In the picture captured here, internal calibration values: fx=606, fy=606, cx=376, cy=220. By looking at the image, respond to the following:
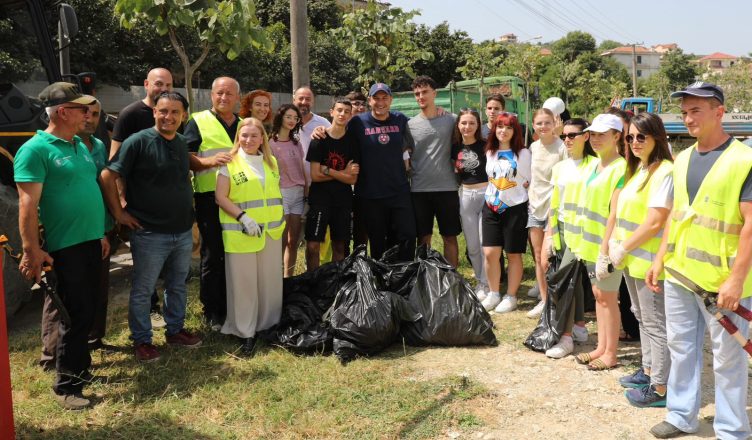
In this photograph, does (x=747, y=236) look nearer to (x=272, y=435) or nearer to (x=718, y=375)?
(x=718, y=375)

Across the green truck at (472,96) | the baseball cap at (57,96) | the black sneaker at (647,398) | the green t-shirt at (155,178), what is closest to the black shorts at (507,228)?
the black sneaker at (647,398)

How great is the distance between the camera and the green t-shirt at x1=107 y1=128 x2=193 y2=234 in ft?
13.0

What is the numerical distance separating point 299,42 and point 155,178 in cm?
422

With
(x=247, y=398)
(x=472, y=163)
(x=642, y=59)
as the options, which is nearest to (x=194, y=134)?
(x=247, y=398)

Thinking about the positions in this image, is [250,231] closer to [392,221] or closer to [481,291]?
[392,221]

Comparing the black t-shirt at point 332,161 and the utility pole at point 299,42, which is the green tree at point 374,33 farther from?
the black t-shirt at point 332,161

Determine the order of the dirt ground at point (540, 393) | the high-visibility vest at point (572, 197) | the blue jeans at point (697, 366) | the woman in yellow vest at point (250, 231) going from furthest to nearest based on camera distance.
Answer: the woman in yellow vest at point (250, 231)
the high-visibility vest at point (572, 197)
the dirt ground at point (540, 393)
the blue jeans at point (697, 366)

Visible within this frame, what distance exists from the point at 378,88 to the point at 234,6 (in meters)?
2.75

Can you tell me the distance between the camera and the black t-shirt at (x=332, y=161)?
5121mm

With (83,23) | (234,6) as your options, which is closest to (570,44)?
(83,23)

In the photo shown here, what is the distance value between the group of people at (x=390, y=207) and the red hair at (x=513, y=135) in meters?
0.02

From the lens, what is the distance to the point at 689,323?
302 centimetres

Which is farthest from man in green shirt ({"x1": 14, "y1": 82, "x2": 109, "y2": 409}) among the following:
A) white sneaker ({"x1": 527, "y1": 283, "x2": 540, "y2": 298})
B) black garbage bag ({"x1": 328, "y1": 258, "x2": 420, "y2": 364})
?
white sneaker ({"x1": 527, "y1": 283, "x2": 540, "y2": 298})

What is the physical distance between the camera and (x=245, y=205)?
4.36 meters
